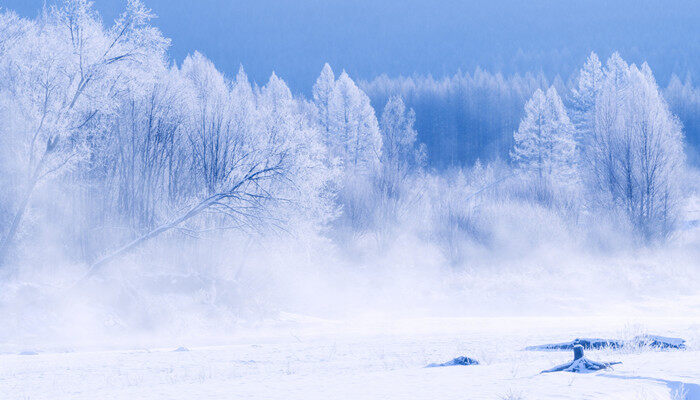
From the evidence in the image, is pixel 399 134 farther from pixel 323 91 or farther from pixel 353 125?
pixel 353 125

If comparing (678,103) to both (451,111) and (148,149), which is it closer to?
(451,111)

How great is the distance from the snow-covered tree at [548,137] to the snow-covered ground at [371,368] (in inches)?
1242

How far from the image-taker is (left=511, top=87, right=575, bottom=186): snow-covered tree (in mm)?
51562

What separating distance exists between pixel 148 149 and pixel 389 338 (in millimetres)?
13502

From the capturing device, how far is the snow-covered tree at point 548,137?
169 feet

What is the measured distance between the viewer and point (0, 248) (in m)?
18.9

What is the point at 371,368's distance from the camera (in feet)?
31.7

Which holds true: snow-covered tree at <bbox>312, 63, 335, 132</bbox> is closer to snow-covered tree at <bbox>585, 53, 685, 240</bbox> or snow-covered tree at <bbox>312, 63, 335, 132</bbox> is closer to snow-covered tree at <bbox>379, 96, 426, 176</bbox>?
snow-covered tree at <bbox>379, 96, 426, 176</bbox>

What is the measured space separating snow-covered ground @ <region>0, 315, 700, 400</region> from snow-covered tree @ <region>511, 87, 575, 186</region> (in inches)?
1242

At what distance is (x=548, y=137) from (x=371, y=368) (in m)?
45.8

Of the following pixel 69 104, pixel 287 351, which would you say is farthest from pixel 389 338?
pixel 69 104

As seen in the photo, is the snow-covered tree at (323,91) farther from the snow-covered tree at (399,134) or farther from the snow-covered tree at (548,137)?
the snow-covered tree at (548,137)

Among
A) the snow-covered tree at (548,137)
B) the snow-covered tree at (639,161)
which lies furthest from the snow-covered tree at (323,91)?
the snow-covered tree at (639,161)

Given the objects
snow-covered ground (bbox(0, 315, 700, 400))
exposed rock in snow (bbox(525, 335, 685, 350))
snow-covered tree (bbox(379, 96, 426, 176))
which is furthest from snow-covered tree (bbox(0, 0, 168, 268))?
snow-covered tree (bbox(379, 96, 426, 176))
